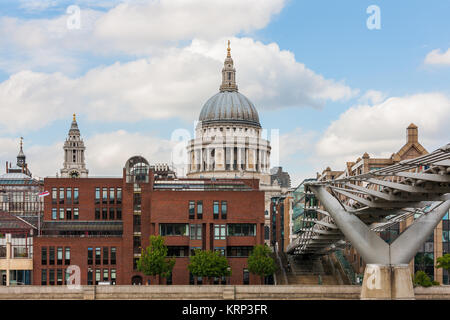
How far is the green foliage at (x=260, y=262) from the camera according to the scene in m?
68.9

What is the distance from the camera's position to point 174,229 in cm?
7238

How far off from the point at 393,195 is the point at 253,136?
131026 millimetres

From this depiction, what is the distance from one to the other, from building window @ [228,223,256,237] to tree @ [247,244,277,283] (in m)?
3.42

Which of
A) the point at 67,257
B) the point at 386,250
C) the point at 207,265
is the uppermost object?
the point at 386,250

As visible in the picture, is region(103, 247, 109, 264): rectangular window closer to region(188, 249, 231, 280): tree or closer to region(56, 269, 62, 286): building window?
region(56, 269, 62, 286): building window

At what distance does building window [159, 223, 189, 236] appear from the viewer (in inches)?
2844

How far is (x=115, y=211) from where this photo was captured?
81.7m

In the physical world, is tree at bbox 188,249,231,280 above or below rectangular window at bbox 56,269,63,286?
above

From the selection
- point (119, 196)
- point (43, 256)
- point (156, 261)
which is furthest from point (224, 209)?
point (43, 256)

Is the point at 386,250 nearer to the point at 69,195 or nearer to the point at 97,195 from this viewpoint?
the point at 97,195

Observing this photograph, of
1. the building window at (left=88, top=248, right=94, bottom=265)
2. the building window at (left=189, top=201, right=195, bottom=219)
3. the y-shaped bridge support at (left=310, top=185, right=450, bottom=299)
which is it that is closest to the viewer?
the y-shaped bridge support at (left=310, top=185, right=450, bottom=299)

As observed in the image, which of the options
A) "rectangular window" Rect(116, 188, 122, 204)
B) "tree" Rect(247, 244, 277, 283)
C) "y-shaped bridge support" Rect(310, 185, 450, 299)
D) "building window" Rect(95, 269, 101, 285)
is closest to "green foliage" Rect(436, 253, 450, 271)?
"y-shaped bridge support" Rect(310, 185, 450, 299)
